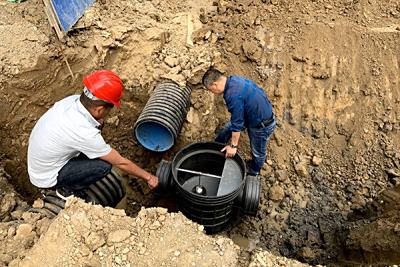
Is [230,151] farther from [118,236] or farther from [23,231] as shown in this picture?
[23,231]

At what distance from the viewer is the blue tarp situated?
452 centimetres

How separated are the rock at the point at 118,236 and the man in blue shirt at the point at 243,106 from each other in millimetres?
1454

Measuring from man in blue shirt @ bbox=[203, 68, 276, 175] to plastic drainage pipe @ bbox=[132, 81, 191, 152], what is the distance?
2.20ft

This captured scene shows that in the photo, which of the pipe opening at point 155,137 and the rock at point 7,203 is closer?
the rock at point 7,203

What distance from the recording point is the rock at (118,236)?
288cm

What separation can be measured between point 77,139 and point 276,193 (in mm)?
2386

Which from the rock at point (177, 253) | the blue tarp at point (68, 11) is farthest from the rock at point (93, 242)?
the blue tarp at point (68, 11)

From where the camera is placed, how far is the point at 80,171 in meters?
3.59

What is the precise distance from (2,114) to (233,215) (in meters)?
2.77

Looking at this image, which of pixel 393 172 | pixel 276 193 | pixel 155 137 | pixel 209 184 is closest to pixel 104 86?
pixel 155 137

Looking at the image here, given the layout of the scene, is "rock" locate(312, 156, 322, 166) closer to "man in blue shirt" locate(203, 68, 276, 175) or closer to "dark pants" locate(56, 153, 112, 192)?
"man in blue shirt" locate(203, 68, 276, 175)

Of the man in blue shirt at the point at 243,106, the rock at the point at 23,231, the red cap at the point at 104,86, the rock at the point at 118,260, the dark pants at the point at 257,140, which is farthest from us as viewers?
the dark pants at the point at 257,140

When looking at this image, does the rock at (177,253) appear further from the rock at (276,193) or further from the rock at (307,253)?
the rock at (276,193)

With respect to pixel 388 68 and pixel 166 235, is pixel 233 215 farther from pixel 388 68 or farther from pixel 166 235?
pixel 388 68
